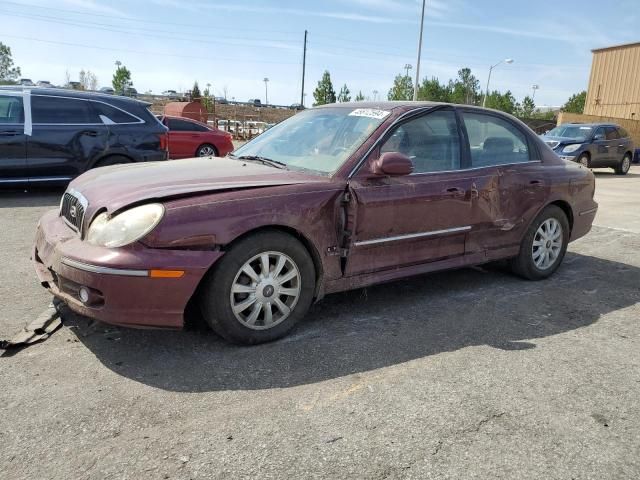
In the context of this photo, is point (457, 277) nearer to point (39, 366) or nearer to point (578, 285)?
point (578, 285)

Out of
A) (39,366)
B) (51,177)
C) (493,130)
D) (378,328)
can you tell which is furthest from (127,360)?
(51,177)

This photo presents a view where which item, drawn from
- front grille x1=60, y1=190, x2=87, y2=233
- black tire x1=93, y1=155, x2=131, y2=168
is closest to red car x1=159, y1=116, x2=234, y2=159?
black tire x1=93, y1=155, x2=131, y2=168

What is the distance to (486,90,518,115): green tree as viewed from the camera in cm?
7038

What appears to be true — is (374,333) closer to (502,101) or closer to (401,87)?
(401,87)

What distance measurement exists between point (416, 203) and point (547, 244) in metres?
1.87

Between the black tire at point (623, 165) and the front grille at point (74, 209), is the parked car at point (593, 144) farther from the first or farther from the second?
the front grille at point (74, 209)

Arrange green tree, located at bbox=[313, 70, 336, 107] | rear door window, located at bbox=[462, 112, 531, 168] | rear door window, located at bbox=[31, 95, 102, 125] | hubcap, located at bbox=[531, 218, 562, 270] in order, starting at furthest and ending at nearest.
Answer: green tree, located at bbox=[313, 70, 336, 107] < rear door window, located at bbox=[31, 95, 102, 125] < hubcap, located at bbox=[531, 218, 562, 270] < rear door window, located at bbox=[462, 112, 531, 168]

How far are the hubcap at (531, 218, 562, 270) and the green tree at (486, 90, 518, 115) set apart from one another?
68.3m

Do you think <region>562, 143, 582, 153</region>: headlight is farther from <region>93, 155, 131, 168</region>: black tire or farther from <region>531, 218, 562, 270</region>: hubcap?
<region>93, 155, 131, 168</region>: black tire

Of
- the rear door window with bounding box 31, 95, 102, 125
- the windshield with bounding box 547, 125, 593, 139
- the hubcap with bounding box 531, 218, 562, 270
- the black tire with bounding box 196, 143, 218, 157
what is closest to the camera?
the hubcap with bounding box 531, 218, 562, 270

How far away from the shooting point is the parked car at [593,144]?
1678 centimetres

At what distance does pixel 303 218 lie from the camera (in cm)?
349

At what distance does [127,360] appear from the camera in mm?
3188

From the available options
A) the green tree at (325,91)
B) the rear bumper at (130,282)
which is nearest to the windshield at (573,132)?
the rear bumper at (130,282)
